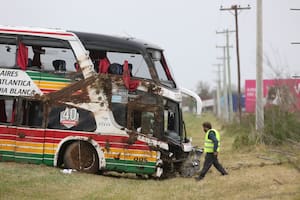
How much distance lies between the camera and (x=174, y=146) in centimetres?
1620

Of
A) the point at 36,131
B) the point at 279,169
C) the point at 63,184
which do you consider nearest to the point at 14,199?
the point at 63,184

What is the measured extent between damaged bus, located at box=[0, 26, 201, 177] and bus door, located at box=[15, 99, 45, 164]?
26 mm

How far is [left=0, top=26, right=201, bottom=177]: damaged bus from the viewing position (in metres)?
15.7

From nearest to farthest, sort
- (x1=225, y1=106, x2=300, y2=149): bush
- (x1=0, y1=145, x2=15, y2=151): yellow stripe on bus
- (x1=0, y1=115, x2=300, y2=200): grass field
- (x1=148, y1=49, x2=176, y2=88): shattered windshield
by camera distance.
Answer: (x1=0, y1=115, x2=300, y2=200): grass field
(x1=0, y1=145, x2=15, y2=151): yellow stripe on bus
(x1=148, y1=49, x2=176, y2=88): shattered windshield
(x1=225, y1=106, x2=300, y2=149): bush

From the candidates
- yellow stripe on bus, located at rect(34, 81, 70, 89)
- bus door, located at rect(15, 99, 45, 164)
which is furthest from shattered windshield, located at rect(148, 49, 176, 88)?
bus door, located at rect(15, 99, 45, 164)

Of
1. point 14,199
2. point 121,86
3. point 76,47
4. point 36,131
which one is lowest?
point 14,199

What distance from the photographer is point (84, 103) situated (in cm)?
1586

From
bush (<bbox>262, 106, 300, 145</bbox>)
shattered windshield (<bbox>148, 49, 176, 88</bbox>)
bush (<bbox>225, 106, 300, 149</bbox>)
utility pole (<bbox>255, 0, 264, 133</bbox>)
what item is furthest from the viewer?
utility pole (<bbox>255, 0, 264, 133</bbox>)

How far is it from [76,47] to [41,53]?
1.02 metres

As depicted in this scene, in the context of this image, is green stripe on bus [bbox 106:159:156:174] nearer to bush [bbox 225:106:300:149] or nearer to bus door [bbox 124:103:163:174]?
bus door [bbox 124:103:163:174]

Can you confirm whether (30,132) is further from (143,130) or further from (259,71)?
(259,71)

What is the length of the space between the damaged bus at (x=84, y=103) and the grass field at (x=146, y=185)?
→ 0.55 metres

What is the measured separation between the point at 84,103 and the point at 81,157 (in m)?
1.44

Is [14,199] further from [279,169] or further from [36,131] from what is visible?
[279,169]
